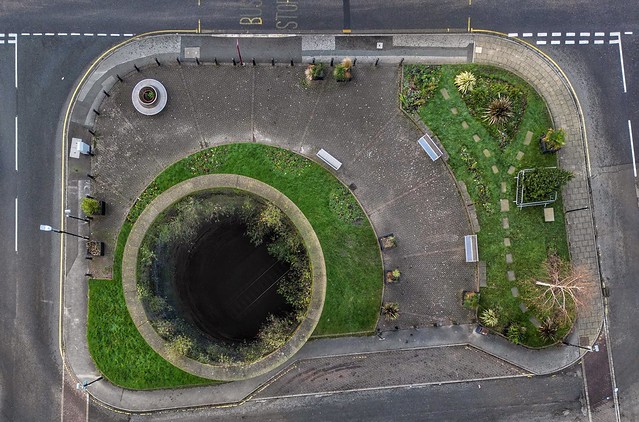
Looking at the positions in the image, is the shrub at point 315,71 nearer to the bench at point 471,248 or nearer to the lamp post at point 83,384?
the bench at point 471,248

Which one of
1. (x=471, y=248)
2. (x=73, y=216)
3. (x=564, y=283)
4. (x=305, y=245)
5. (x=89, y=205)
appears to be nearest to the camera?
(x=305, y=245)

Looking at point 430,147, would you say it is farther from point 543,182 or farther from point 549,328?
point 549,328

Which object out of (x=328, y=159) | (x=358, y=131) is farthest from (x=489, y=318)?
(x=358, y=131)

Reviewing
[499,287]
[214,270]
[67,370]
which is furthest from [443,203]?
[67,370]

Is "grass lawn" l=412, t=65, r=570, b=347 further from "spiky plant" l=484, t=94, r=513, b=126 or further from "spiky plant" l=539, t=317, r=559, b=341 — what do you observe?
"spiky plant" l=484, t=94, r=513, b=126

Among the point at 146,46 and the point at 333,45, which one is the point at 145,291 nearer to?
the point at 146,46

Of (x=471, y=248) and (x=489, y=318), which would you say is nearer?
(x=489, y=318)
